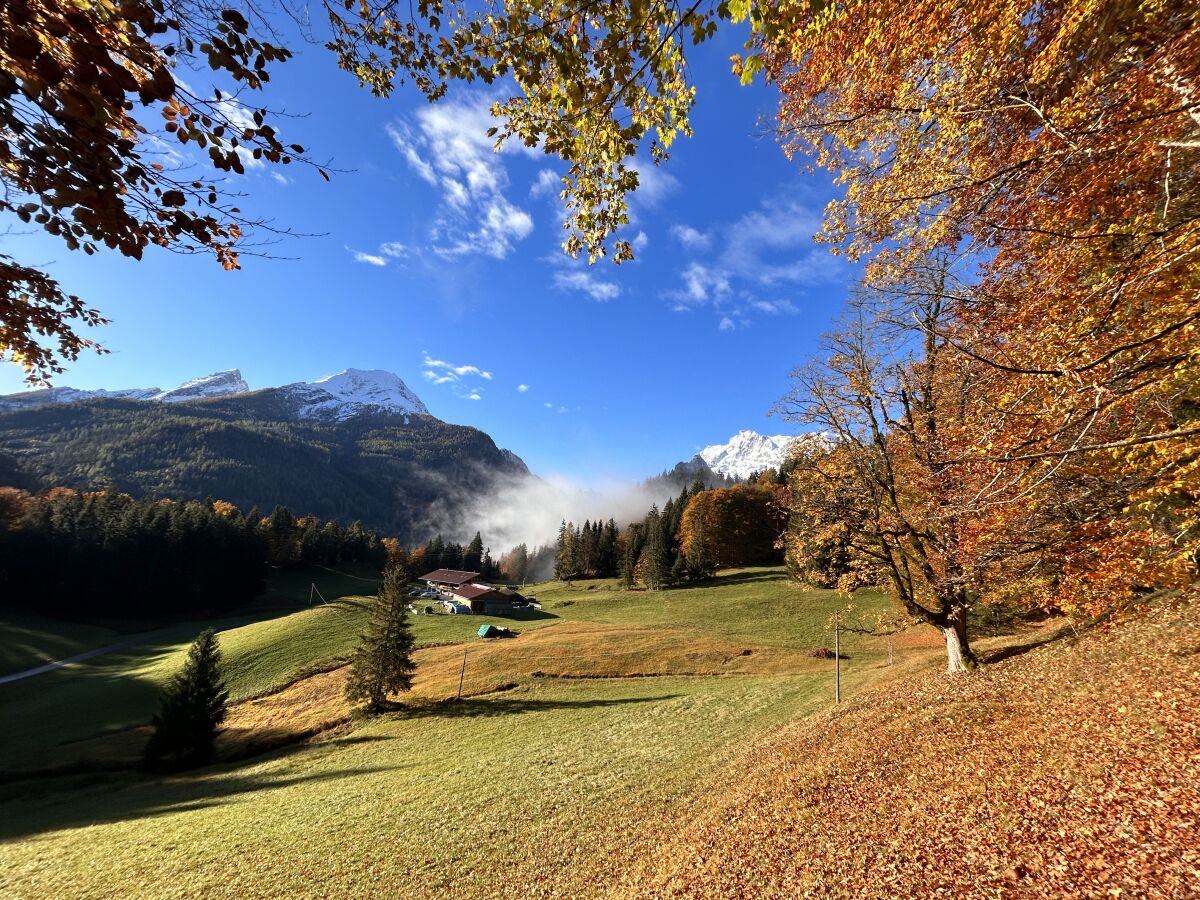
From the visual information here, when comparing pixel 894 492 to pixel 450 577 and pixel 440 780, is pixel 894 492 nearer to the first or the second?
pixel 440 780

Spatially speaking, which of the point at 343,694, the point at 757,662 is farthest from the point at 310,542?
the point at 757,662

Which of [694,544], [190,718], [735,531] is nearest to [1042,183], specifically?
[190,718]

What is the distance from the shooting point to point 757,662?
3466 centimetres

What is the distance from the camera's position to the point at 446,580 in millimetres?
86750

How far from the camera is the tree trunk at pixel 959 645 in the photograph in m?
13.9

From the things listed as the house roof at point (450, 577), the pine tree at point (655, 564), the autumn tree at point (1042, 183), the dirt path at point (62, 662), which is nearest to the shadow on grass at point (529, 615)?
the pine tree at point (655, 564)

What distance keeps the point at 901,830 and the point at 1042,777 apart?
2.24m

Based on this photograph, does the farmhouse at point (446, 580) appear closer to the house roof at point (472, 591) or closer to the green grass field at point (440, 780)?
the house roof at point (472, 591)

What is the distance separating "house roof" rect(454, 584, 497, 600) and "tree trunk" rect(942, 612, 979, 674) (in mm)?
64719

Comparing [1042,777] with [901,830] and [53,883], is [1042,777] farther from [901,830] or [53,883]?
[53,883]

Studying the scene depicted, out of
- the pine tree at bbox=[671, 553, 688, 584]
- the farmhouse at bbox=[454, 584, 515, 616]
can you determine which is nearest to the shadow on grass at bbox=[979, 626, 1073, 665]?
the farmhouse at bbox=[454, 584, 515, 616]

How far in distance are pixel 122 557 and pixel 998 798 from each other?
106719 mm

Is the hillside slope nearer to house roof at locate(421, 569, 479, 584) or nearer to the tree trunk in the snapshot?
the tree trunk

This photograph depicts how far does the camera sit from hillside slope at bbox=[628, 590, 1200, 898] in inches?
206
